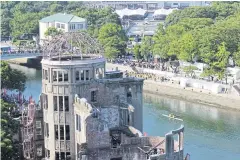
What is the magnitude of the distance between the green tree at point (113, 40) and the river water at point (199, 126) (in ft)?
73.6

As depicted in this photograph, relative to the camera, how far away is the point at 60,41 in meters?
48.7

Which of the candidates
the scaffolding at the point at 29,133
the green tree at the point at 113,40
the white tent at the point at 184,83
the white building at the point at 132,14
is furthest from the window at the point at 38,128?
the white building at the point at 132,14

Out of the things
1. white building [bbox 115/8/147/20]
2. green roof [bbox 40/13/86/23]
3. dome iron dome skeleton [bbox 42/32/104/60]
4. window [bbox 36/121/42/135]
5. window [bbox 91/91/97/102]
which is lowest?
window [bbox 36/121/42/135]

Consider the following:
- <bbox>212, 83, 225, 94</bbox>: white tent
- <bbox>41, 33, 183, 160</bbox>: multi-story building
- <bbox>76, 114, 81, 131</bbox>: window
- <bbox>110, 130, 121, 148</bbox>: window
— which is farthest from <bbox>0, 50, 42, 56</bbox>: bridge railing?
<bbox>110, 130, 121, 148</bbox>: window

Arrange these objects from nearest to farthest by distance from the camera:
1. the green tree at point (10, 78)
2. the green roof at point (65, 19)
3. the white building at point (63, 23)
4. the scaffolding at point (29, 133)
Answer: the scaffolding at point (29, 133) → the green tree at point (10, 78) → the white building at point (63, 23) → the green roof at point (65, 19)

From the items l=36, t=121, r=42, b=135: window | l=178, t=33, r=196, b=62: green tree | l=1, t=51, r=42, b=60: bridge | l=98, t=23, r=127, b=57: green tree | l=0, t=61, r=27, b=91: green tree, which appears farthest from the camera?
l=98, t=23, r=127, b=57: green tree

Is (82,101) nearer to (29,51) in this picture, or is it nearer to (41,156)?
(41,156)

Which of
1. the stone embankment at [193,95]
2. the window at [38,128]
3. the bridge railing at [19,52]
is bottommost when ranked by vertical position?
the stone embankment at [193,95]

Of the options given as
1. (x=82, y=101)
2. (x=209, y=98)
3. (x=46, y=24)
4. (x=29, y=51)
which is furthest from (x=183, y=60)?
(x=82, y=101)

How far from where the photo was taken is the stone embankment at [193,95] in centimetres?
8138

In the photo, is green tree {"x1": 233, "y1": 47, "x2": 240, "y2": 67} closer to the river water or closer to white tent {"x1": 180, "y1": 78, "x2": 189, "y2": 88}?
white tent {"x1": 180, "y1": 78, "x2": 189, "y2": 88}

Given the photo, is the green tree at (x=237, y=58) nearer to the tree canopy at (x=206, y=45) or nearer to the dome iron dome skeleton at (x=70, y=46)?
the tree canopy at (x=206, y=45)

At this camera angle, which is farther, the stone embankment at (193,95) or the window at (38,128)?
the stone embankment at (193,95)

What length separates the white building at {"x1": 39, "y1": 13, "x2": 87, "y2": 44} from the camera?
13175 cm
